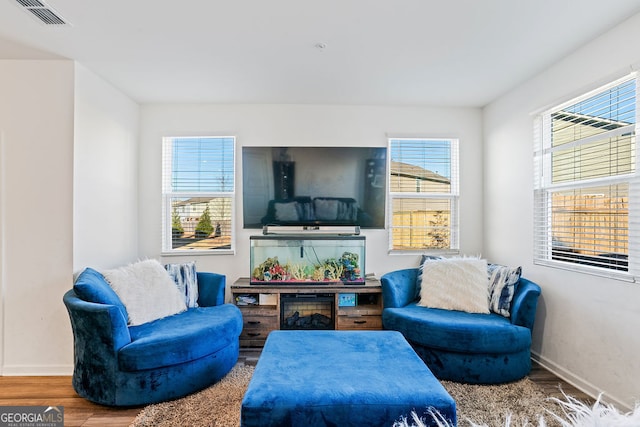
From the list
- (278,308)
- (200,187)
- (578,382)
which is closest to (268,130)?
(200,187)

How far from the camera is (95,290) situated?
7.65 ft

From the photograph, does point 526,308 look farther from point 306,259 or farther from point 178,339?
point 178,339

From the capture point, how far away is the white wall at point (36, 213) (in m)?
2.66

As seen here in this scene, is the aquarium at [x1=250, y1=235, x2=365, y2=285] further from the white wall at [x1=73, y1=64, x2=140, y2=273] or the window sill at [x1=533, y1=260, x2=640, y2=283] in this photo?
the window sill at [x1=533, y1=260, x2=640, y2=283]

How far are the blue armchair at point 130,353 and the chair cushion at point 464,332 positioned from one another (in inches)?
58.6

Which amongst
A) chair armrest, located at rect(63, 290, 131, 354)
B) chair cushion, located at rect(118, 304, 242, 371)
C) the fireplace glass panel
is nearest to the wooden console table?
the fireplace glass panel

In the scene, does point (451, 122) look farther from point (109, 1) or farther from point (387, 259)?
point (109, 1)

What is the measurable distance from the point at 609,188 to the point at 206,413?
3092 millimetres

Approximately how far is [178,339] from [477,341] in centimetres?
211

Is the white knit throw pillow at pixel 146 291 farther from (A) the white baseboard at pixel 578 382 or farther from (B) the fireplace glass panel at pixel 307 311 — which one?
(A) the white baseboard at pixel 578 382

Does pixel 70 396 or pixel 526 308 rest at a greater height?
pixel 526 308

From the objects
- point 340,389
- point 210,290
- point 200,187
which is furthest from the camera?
point 200,187

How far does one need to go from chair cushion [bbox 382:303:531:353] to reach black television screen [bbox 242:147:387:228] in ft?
4.50

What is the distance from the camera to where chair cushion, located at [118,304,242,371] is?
2.19 meters
